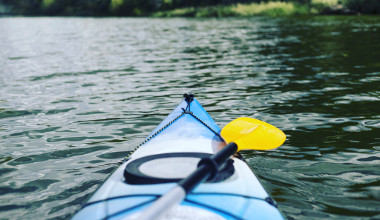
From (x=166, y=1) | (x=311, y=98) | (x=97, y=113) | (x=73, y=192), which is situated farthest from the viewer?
(x=166, y=1)

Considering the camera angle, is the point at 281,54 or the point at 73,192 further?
the point at 281,54

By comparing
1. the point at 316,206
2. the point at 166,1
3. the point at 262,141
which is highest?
the point at 166,1

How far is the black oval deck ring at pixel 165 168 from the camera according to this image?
2.50m

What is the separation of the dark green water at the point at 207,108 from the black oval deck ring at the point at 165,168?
0.68 m

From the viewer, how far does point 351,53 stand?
1145 cm

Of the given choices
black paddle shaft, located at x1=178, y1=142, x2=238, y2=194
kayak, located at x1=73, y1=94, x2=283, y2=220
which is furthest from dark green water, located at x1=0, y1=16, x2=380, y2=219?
black paddle shaft, located at x1=178, y1=142, x2=238, y2=194

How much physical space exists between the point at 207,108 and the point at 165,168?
3463mm

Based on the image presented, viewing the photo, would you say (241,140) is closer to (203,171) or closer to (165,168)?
(165,168)

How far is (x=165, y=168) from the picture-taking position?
2701 mm

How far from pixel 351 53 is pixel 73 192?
10328 millimetres

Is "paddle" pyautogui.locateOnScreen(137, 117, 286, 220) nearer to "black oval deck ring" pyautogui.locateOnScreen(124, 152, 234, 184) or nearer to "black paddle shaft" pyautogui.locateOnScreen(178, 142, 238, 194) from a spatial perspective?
"black paddle shaft" pyautogui.locateOnScreen(178, 142, 238, 194)

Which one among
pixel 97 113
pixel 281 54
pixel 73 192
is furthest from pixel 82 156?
pixel 281 54

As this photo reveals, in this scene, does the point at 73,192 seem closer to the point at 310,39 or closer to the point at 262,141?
the point at 262,141

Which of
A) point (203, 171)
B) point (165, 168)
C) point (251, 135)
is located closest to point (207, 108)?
point (251, 135)
